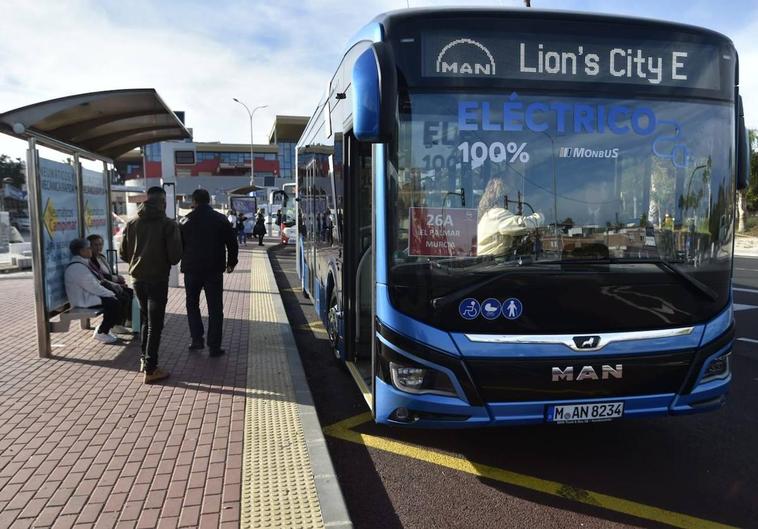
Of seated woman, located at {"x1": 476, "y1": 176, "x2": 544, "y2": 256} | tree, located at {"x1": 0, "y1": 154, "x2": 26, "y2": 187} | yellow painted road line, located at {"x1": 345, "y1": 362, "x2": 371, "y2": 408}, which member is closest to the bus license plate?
seated woman, located at {"x1": 476, "y1": 176, "x2": 544, "y2": 256}

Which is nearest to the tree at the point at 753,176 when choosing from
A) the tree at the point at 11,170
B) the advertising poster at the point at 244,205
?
the advertising poster at the point at 244,205

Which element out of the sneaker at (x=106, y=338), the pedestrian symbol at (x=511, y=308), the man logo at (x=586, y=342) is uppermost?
the pedestrian symbol at (x=511, y=308)

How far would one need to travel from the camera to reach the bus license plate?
141 inches

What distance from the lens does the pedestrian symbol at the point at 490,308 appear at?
11.5 feet

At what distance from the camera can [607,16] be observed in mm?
3676

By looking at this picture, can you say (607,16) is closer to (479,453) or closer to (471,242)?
(471,242)

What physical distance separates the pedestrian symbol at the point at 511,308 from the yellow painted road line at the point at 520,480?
1169 millimetres

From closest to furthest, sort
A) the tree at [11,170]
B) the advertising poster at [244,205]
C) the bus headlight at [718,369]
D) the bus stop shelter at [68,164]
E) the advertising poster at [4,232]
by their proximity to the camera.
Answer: the bus headlight at [718,369] < the bus stop shelter at [68,164] < the advertising poster at [4,232] < the advertising poster at [244,205] < the tree at [11,170]

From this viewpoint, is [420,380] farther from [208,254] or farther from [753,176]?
[753,176]

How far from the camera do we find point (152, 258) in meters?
5.49

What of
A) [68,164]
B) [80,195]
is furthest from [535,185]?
[80,195]

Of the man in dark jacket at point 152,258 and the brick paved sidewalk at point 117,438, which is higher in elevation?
A: the man in dark jacket at point 152,258

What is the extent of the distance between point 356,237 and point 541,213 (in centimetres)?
207

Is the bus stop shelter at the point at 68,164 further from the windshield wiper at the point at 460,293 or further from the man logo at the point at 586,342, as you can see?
the man logo at the point at 586,342
